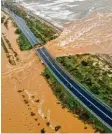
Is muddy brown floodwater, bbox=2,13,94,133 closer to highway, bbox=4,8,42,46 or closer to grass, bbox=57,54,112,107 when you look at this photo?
grass, bbox=57,54,112,107

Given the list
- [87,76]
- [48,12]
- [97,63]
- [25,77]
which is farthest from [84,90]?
[48,12]

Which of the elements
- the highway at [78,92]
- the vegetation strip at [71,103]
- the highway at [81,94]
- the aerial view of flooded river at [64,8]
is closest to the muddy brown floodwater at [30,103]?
the vegetation strip at [71,103]

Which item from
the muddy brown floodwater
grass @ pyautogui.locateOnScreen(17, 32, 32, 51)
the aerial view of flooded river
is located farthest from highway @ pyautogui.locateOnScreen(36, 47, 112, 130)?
the aerial view of flooded river

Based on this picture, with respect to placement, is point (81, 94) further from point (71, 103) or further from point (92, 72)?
point (92, 72)

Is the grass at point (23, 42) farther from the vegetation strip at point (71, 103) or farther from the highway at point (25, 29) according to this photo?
the vegetation strip at point (71, 103)

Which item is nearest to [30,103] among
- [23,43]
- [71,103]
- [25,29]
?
[71,103]

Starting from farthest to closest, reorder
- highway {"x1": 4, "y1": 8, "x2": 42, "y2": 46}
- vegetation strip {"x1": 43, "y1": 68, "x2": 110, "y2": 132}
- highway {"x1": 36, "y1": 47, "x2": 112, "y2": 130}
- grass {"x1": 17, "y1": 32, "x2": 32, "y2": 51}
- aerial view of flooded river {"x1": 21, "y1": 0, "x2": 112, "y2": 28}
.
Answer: aerial view of flooded river {"x1": 21, "y1": 0, "x2": 112, "y2": 28}
highway {"x1": 4, "y1": 8, "x2": 42, "y2": 46}
grass {"x1": 17, "y1": 32, "x2": 32, "y2": 51}
highway {"x1": 36, "y1": 47, "x2": 112, "y2": 130}
vegetation strip {"x1": 43, "y1": 68, "x2": 110, "y2": 132}

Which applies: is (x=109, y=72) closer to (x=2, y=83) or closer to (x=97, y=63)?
(x=97, y=63)
